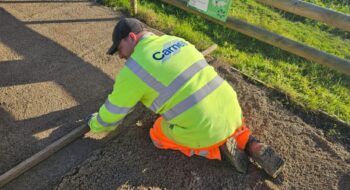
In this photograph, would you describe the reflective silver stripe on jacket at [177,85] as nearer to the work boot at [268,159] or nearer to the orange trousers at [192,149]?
the orange trousers at [192,149]

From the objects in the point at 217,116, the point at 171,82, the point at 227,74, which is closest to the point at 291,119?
the point at 227,74

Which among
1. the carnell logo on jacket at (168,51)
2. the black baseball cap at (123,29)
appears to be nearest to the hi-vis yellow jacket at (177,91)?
the carnell logo on jacket at (168,51)

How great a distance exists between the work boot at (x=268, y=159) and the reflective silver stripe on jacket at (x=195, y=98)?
86 centimetres

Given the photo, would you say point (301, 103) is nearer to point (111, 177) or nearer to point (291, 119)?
point (291, 119)

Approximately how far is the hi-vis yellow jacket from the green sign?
6.46ft

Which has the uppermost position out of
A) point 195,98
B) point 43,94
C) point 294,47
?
point 195,98

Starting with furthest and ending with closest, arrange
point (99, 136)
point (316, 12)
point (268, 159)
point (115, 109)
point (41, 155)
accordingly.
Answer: point (316, 12) < point (99, 136) < point (41, 155) < point (268, 159) < point (115, 109)

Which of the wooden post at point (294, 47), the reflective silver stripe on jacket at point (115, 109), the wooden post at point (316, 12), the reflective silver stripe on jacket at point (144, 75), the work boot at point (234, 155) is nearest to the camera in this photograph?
the reflective silver stripe on jacket at point (144, 75)

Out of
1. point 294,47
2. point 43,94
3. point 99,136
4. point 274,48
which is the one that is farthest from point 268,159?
point 43,94

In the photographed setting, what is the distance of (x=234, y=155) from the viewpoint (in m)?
3.52

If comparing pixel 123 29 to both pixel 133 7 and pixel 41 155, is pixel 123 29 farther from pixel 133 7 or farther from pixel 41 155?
pixel 133 7

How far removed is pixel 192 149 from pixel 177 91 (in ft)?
2.77

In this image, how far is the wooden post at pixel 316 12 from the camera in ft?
13.5

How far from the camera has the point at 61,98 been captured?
4375mm
